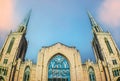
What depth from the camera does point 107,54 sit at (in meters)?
38.7

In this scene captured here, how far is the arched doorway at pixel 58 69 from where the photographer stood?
35656mm

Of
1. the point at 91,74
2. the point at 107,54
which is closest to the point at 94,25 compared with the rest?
→ the point at 107,54

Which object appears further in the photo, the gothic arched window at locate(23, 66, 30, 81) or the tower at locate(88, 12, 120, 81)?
the gothic arched window at locate(23, 66, 30, 81)

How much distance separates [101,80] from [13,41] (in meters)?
21.9

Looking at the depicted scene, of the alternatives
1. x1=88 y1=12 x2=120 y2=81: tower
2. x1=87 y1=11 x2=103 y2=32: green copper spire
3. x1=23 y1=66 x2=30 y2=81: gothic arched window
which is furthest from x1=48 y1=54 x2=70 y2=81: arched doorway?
x1=87 y1=11 x2=103 y2=32: green copper spire

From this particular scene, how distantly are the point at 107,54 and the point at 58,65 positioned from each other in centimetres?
1113

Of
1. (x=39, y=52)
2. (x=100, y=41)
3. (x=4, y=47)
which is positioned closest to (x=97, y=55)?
(x=100, y=41)

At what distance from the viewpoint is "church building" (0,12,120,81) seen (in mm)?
35188

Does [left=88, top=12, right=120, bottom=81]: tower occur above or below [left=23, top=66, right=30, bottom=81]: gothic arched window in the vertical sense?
above

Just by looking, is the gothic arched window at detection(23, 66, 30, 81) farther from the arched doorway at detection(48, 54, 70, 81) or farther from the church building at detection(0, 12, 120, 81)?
the arched doorway at detection(48, 54, 70, 81)

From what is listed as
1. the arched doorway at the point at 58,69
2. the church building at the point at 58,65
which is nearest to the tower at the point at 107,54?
the church building at the point at 58,65

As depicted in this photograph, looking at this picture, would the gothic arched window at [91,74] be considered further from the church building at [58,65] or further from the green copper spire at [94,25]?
the green copper spire at [94,25]

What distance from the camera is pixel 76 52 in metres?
39.9

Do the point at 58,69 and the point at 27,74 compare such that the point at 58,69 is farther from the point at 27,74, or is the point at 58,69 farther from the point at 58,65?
the point at 27,74
